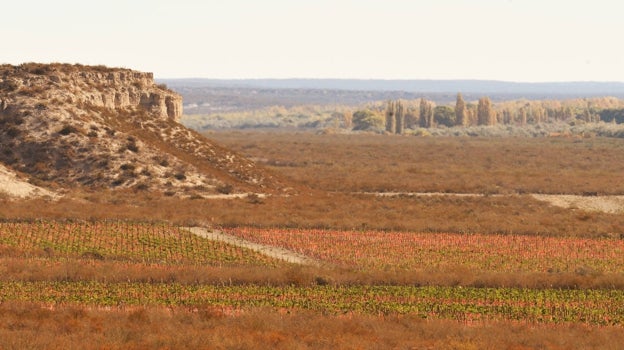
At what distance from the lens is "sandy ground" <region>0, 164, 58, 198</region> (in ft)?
251

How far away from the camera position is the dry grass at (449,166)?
10675 centimetres

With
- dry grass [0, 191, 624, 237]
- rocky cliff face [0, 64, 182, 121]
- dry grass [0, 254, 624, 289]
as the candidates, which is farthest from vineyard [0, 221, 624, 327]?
rocky cliff face [0, 64, 182, 121]

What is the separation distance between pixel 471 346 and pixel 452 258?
22918 millimetres

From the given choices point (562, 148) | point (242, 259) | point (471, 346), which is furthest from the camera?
point (562, 148)

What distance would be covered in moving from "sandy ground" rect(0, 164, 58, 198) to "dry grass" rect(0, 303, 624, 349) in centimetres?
3901

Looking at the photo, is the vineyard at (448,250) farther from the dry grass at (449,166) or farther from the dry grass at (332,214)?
the dry grass at (449,166)

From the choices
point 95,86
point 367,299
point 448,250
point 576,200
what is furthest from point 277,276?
point 576,200

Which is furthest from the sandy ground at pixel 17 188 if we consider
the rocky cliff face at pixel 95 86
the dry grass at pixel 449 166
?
the dry grass at pixel 449 166

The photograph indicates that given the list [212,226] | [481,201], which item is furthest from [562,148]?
[212,226]

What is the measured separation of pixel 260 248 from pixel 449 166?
91.2 meters

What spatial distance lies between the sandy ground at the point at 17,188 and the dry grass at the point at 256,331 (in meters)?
39.0

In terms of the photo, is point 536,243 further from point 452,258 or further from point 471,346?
point 471,346

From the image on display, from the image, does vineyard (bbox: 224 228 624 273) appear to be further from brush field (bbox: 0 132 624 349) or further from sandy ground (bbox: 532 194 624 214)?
sandy ground (bbox: 532 194 624 214)

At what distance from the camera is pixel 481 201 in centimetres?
9300
